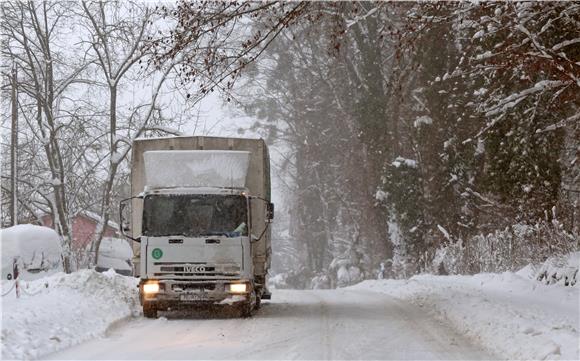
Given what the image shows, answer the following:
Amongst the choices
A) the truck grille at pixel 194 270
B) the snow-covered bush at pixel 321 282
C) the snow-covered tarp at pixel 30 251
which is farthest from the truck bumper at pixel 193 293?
the snow-covered bush at pixel 321 282

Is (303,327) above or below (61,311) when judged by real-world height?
below

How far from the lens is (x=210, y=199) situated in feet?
54.6

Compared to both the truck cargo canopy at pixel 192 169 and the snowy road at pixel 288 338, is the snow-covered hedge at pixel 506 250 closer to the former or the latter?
the snowy road at pixel 288 338

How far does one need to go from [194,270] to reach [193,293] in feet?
1.46

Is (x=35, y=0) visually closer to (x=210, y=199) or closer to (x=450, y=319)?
(x=210, y=199)

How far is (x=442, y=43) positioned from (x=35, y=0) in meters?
20.0

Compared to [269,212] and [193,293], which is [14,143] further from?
[193,293]

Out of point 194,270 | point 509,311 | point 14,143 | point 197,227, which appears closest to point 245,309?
point 194,270

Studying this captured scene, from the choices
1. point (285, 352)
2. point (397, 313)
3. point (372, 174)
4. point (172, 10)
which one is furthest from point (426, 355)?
point (372, 174)

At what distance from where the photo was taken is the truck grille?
16281mm

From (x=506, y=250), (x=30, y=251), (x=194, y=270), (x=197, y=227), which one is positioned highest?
(x=197, y=227)

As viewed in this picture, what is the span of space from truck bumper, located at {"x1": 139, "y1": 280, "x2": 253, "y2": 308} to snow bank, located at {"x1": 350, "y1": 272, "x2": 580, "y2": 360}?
4073 millimetres

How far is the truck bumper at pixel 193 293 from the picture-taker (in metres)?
16.3

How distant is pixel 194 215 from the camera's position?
16.6m
